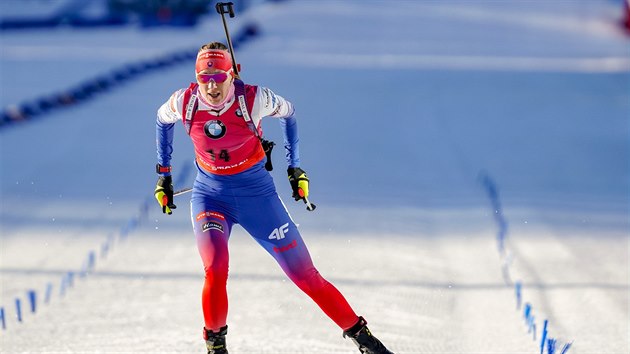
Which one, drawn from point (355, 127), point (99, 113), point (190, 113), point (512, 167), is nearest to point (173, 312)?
point (190, 113)

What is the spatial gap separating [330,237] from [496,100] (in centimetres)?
1219

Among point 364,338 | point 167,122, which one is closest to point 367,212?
point 364,338

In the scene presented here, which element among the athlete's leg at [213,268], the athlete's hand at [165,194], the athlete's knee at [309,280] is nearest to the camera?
the athlete's leg at [213,268]

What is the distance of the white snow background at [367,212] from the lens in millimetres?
7391

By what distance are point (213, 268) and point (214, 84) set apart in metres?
1.00

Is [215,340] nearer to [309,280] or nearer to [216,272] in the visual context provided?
[216,272]

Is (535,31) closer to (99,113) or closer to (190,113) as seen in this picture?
(99,113)

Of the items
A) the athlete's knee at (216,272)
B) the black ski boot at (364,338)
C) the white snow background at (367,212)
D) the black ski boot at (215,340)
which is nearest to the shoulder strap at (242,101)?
the athlete's knee at (216,272)

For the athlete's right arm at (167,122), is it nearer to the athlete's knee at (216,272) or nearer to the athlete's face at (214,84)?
the athlete's face at (214,84)

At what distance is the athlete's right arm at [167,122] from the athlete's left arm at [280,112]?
43 cm

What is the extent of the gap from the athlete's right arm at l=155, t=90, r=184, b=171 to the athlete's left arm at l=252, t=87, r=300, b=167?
1.42 ft

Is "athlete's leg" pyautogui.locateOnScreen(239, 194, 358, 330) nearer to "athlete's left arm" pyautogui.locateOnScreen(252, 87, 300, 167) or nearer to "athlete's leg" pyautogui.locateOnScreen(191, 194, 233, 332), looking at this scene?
"athlete's leg" pyautogui.locateOnScreen(191, 194, 233, 332)

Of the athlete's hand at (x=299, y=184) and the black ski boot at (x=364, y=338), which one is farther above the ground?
the athlete's hand at (x=299, y=184)

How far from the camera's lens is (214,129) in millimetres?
5531
